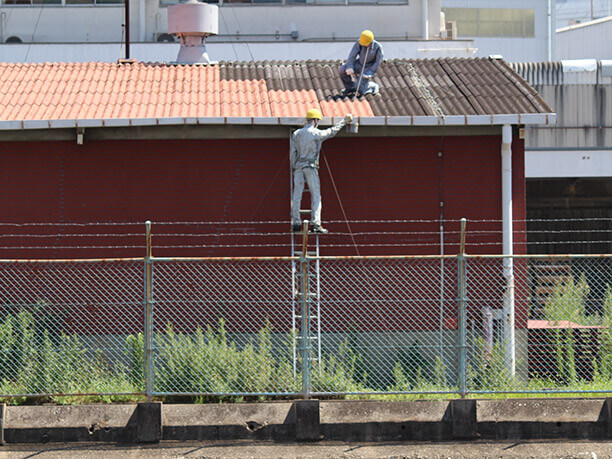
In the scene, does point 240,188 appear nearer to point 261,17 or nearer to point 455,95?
point 455,95

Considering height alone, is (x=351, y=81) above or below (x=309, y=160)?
above

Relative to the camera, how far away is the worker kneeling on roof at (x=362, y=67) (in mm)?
15477

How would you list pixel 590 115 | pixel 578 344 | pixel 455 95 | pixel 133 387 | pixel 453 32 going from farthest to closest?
pixel 453 32, pixel 590 115, pixel 455 95, pixel 578 344, pixel 133 387

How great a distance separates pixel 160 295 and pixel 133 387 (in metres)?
2.96

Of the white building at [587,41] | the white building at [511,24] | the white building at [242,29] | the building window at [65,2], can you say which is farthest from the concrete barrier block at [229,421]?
the white building at [587,41]

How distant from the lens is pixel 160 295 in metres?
14.3

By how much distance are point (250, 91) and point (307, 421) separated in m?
6.78

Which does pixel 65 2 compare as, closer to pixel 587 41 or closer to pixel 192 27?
pixel 192 27

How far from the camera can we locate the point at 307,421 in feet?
34.1

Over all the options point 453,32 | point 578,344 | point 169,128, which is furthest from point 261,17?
point 578,344

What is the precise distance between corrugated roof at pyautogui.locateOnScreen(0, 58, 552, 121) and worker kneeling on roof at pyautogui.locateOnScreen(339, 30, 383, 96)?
20cm

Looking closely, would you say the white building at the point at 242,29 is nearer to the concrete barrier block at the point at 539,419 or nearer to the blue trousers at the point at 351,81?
the blue trousers at the point at 351,81

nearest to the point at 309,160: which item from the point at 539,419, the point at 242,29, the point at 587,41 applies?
the point at 539,419

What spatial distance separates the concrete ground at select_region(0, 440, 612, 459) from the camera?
1009 centimetres
